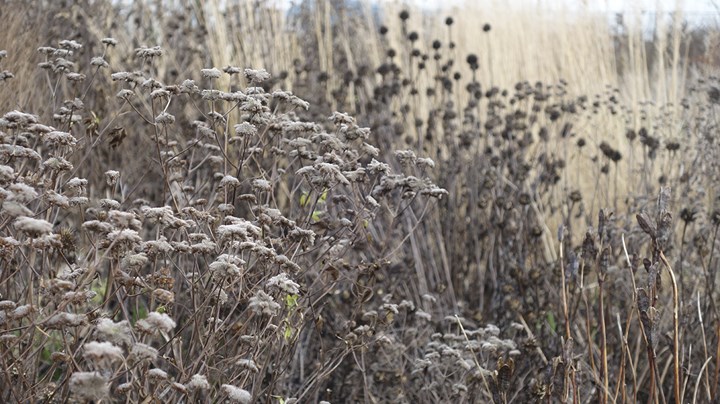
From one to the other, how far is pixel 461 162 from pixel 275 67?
208 centimetres

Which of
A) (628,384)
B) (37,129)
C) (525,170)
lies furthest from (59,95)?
(628,384)

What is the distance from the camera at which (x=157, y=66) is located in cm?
617

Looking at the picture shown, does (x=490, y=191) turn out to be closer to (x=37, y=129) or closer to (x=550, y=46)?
(x=37, y=129)

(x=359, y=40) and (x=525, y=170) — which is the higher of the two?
(x=359, y=40)

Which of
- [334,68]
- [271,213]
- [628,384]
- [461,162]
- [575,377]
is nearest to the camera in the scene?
[575,377]

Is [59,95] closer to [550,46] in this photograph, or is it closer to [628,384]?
[628,384]

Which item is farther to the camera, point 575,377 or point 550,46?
point 550,46

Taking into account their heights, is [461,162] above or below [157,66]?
below

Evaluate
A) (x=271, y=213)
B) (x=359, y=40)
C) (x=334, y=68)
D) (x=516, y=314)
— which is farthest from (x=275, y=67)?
(x=271, y=213)

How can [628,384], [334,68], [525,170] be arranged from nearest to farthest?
[628,384] → [525,170] → [334,68]

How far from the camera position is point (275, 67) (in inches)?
248

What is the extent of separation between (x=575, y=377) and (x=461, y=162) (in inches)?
105

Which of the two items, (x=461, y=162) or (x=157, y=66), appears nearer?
(x=461, y=162)

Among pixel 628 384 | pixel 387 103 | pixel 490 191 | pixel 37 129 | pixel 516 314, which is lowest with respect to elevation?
pixel 628 384
